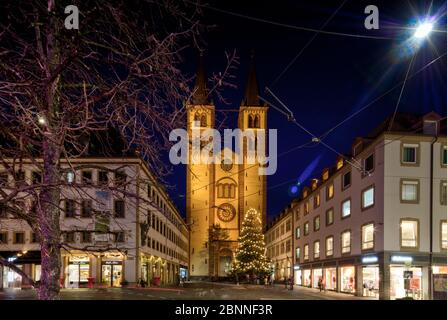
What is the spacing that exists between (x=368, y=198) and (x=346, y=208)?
22.2ft

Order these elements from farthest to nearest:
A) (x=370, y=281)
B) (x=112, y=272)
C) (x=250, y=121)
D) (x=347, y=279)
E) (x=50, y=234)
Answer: (x=250, y=121) < (x=112, y=272) < (x=347, y=279) < (x=370, y=281) < (x=50, y=234)

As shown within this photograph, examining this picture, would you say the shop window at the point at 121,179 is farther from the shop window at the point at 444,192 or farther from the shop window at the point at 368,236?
the shop window at the point at 368,236

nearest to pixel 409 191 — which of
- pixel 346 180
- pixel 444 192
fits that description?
pixel 444 192

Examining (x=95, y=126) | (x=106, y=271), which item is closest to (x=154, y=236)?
(x=106, y=271)

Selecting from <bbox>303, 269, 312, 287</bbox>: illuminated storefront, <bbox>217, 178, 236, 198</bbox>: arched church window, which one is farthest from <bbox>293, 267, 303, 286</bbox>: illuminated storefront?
<bbox>217, 178, 236, 198</bbox>: arched church window

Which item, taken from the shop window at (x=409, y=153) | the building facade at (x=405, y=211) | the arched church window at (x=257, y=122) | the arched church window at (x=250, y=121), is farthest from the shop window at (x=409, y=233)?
the arched church window at (x=257, y=122)

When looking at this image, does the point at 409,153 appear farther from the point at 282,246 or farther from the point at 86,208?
the point at 282,246

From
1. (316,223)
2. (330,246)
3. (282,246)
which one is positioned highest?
(316,223)

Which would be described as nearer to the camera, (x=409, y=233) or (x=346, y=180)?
(x=409, y=233)

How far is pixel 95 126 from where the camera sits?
6.36 m

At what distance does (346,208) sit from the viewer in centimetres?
4897

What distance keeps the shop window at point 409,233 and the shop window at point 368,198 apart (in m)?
3.34

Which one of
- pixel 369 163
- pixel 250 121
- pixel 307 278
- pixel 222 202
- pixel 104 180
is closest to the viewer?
pixel 104 180
